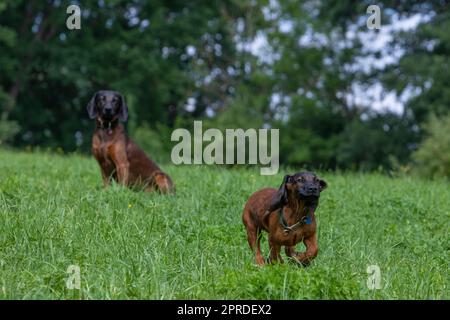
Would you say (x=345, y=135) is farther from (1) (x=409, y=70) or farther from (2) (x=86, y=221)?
(2) (x=86, y=221)

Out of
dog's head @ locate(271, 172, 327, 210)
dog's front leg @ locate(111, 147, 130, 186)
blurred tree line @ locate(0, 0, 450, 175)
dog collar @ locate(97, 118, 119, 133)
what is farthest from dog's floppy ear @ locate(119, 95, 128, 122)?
blurred tree line @ locate(0, 0, 450, 175)

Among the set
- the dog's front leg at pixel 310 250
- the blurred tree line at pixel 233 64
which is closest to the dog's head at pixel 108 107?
the dog's front leg at pixel 310 250

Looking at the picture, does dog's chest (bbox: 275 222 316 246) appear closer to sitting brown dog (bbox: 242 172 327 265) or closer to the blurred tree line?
sitting brown dog (bbox: 242 172 327 265)

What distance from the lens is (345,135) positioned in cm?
3319

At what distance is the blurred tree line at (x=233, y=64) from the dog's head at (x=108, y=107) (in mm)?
16957

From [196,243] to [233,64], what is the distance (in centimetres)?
3395

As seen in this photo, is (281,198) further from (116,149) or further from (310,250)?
(116,149)

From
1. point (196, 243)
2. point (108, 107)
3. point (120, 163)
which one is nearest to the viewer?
point (196, 243)

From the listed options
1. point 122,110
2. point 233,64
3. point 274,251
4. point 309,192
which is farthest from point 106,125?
point 233,64

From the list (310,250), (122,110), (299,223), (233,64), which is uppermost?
(233,64)

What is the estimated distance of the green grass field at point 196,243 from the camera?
590cm

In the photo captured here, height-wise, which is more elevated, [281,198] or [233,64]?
[233,64]

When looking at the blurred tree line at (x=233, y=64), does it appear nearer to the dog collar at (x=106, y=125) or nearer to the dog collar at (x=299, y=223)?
the dog collar at (x=106, y=125)

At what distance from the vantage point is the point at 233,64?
1618 inches
